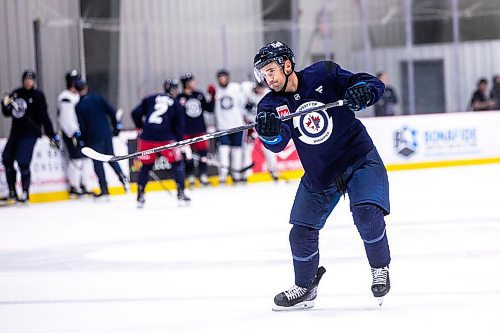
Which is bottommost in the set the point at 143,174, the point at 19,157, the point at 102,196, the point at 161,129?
the point at 102,196

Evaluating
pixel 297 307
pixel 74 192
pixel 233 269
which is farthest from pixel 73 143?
pixel 297 307

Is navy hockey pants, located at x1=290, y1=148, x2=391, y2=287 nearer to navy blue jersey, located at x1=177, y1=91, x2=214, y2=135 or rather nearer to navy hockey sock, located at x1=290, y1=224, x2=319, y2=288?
navy hockey sock, located at x1=290, y1=224, x2=319, y2=288

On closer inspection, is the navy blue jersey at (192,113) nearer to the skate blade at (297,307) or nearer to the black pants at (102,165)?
the black pants at (102,165)

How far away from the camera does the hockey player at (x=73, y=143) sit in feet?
35.0

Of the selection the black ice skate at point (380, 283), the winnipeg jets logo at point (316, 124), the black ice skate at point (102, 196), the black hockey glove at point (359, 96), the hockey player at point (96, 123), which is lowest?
the black ice skate at point (102, 196)

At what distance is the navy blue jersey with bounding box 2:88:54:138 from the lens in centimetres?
1002

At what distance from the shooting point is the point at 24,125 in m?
10.0

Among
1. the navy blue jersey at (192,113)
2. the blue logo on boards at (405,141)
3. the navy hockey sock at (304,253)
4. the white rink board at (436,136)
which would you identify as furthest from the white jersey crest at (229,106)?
the navy hockey sock at (304,253)

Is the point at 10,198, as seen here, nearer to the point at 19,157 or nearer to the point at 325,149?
the point at 19,157

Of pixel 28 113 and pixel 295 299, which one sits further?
pixel 28 113

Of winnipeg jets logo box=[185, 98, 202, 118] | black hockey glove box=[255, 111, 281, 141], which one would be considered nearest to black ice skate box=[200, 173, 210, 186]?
winnipeg jets logo box=[185, 98, 202, 118]

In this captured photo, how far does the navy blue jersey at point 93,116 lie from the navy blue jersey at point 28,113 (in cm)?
33

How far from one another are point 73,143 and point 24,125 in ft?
2.42

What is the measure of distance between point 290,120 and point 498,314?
1.01 metres
